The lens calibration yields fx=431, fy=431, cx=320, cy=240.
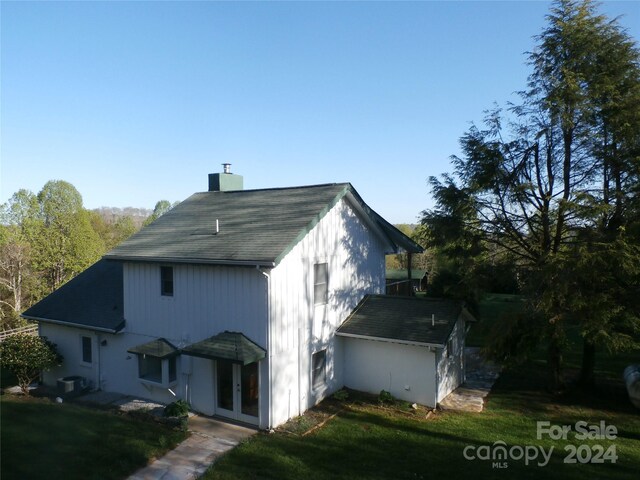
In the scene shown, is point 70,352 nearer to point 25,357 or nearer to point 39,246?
point 25,357

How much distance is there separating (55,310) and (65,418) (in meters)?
6.32

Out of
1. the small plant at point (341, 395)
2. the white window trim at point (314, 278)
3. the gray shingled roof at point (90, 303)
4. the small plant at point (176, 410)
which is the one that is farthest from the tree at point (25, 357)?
the small plant at point (341, 395)

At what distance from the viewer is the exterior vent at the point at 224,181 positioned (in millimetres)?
18094

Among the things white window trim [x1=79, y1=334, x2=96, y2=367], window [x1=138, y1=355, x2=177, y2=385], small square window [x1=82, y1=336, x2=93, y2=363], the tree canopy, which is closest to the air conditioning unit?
white window trim [x1=79, y1=334, x2=96, y2=367]

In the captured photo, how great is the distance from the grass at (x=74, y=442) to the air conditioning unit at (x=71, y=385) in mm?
1747

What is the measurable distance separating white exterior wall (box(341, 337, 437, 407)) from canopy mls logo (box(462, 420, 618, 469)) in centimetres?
282

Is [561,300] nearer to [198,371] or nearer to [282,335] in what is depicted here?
[282,335]

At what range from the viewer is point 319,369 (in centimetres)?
1376

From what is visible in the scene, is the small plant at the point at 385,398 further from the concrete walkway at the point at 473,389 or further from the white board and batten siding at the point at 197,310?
the white board and batten siding at the point at 197,310

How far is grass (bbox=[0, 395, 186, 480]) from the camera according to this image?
8.45 metres

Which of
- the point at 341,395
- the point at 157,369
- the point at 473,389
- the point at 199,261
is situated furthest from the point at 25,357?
the point at 473,389

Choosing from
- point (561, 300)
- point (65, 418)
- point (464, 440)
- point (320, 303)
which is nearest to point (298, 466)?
point (464, 440)

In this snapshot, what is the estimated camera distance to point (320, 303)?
13.7 meters

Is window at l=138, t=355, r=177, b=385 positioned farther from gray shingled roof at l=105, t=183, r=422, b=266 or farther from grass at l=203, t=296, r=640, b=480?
grass at l=203, t=296, r=640, b=480
